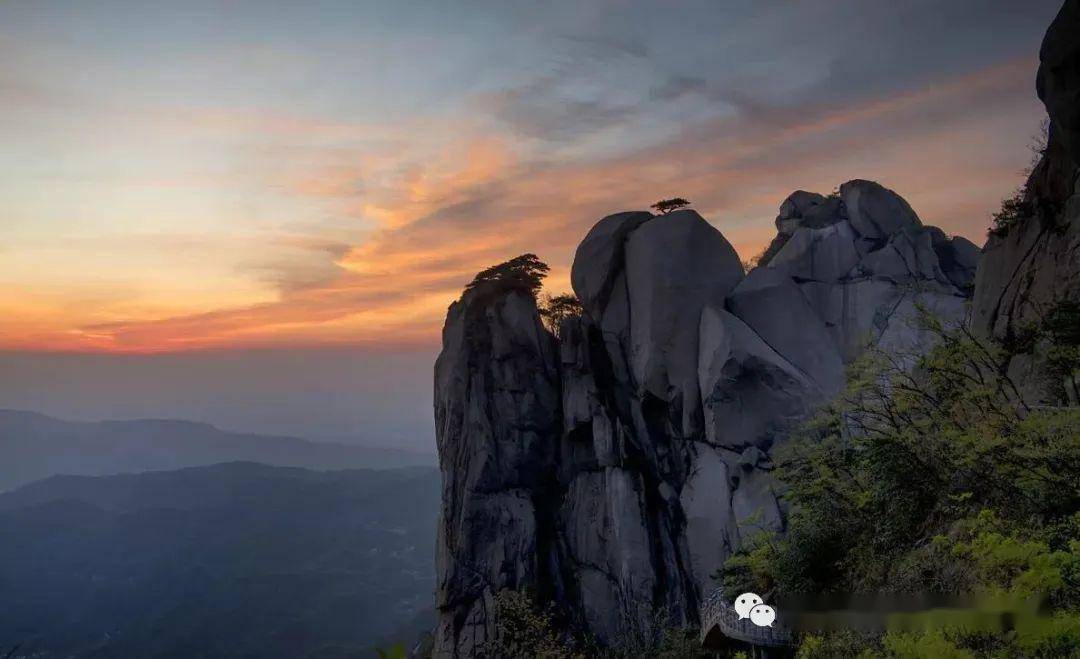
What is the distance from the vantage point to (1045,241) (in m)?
19.5

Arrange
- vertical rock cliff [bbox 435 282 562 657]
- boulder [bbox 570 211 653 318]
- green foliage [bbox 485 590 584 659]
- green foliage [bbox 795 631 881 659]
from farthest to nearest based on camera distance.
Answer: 1. boulder [bbox 570 211 653 318]
2. vertical rock cliff [bbox 435 282 562 657]
3. green foliage [bbox 485 590 584 659]
4. green foliage [bbox 795 631 881 659]

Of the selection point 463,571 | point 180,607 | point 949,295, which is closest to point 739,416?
point 949,295

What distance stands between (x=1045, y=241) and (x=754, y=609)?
16.1m

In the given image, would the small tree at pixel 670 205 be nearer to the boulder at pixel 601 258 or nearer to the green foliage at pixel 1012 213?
the boulder at pixel 601 258

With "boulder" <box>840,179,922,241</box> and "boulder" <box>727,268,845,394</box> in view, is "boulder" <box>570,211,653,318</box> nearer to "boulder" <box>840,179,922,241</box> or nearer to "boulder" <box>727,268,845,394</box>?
"boulder" <box>727,268,845,394</box>

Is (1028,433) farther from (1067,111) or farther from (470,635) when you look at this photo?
(470,635)

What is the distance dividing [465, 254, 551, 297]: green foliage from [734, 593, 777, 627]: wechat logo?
37.1m

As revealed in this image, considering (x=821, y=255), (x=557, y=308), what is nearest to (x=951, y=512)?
(x=821, y=255)

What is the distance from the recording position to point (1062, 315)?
1556 centimetres

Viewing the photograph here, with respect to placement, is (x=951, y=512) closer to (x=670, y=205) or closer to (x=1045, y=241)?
(x=1045, y=241)

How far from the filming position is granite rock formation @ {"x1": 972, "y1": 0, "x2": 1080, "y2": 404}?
15.5 m

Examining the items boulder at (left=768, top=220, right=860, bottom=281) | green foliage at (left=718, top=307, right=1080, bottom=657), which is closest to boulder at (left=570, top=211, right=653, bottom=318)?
boulder at (left=768, top=220, right=860, bottom=281)

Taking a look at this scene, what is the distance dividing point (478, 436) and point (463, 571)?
9782 millimetres

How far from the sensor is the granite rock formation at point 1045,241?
15453 millimetres
